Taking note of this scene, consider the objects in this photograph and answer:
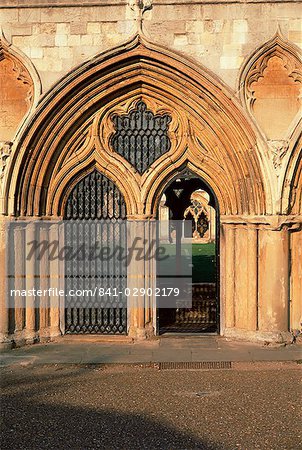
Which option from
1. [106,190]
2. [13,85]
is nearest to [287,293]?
[106,190]

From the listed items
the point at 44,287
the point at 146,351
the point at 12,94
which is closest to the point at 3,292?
the point at 44,287

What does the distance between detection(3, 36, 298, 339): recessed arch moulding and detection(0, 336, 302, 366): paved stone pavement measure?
0.39 metres

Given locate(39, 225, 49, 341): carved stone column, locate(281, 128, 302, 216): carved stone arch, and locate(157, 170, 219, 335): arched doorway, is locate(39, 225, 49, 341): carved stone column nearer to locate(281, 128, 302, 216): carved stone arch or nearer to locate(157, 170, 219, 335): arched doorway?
locate(157, 170, 219, 335): arched doorway

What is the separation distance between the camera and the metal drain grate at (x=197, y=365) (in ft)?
27.2

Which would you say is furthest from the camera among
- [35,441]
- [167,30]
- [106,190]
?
[106,190]

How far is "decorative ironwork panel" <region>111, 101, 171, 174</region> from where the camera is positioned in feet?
33.1

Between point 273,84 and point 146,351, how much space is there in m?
5.00

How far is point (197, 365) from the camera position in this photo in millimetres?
8375

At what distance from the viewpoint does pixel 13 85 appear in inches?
380

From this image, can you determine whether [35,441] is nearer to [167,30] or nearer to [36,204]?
[36,204]

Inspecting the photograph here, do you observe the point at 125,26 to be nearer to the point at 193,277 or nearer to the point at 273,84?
the point at 273,84

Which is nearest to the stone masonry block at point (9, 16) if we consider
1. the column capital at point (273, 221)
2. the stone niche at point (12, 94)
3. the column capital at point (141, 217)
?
the stone niche at point (12, 94)

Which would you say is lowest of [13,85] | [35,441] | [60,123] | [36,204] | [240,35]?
[35,441]

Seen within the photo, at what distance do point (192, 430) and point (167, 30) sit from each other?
21.4ft
